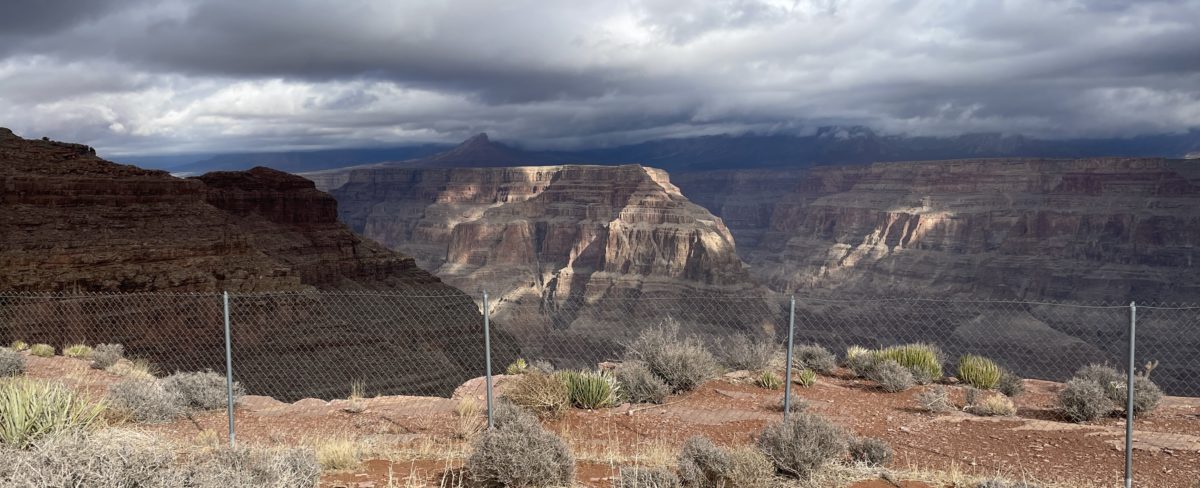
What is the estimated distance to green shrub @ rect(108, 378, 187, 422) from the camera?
10383mm

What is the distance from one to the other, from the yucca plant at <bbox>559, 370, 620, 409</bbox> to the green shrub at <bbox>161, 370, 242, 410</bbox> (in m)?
5.41

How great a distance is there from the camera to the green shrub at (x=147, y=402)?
10383 millimetres

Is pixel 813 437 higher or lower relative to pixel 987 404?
higher

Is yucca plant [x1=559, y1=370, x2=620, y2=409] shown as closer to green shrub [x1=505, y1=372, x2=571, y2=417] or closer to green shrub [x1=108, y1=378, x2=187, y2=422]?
green shrub [x1=505, y1=372, x2=571, y2=417]

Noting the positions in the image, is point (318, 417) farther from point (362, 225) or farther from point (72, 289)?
point (362, 225)

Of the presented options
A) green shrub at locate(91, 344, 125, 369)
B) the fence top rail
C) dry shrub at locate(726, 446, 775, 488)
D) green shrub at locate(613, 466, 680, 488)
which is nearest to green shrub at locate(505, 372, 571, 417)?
the fence top rail

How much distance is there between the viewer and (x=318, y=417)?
11.5m

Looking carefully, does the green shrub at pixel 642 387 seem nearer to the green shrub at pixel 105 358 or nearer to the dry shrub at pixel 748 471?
the dry shrub at pixel 748 471

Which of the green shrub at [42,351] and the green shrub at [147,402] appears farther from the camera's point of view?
the green shrub at [42,351]

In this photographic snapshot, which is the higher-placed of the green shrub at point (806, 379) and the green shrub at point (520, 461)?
the green shrub at point (520, 461)

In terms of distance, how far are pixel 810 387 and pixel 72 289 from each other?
29347 millimetres

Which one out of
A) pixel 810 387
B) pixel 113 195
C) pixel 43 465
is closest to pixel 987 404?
pixel 810 387

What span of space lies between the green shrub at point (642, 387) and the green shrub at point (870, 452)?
3.74m

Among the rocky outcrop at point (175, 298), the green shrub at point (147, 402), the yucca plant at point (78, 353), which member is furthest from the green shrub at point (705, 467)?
the rocky outcrop at point (175, 298)
